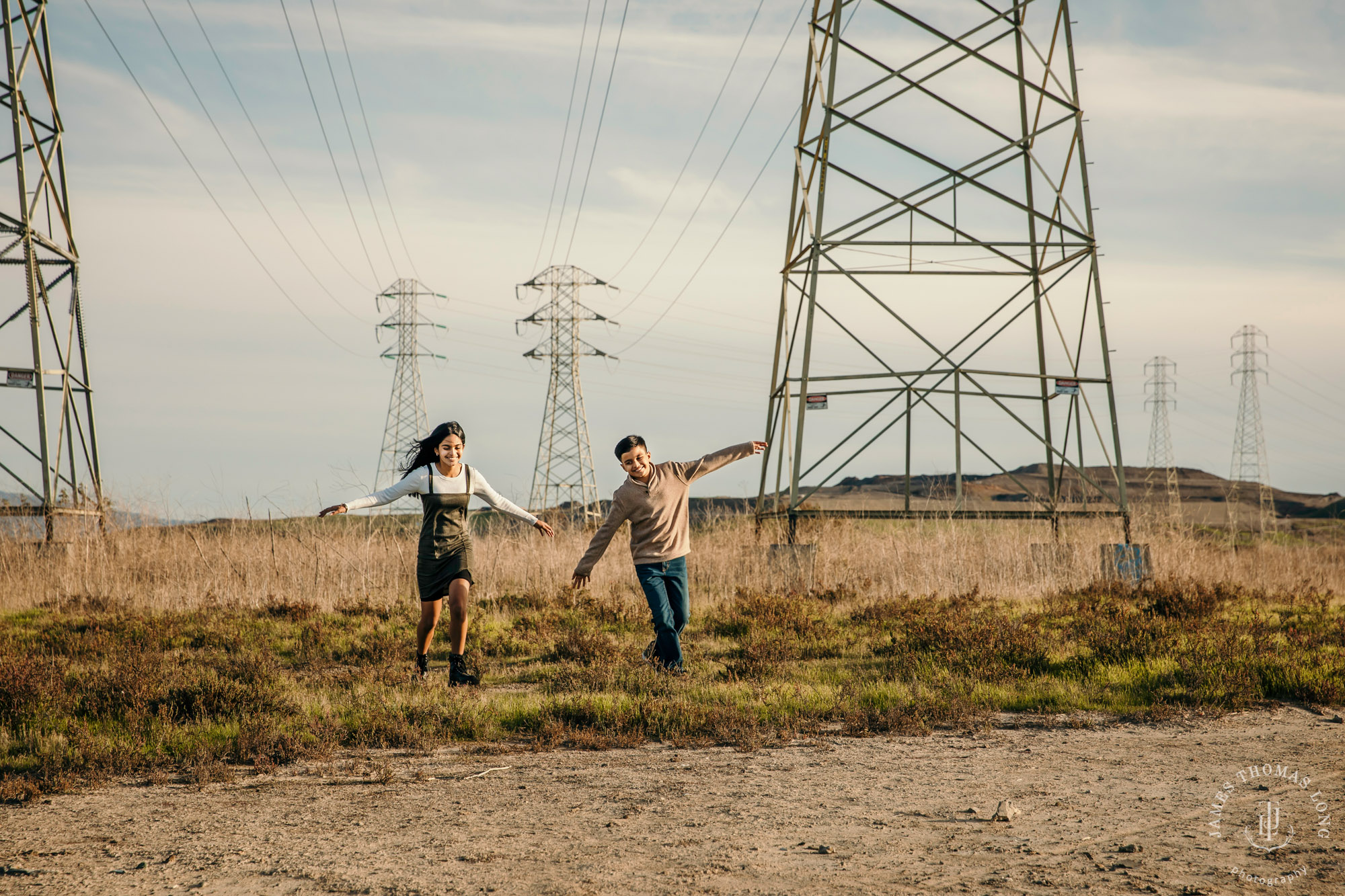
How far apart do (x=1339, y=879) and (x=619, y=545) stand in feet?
44.2

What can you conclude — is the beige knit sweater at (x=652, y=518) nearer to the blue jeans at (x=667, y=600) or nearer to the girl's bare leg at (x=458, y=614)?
the blue jeans at (x=667, y=600)

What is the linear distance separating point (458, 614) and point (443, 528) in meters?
0.74

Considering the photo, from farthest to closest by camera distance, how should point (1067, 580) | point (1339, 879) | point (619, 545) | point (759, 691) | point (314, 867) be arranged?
point (619, 545), point (1067, 580), point (759, 691), point (314, 867), point (1339, 879)

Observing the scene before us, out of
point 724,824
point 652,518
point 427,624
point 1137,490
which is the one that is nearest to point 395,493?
point 427,624

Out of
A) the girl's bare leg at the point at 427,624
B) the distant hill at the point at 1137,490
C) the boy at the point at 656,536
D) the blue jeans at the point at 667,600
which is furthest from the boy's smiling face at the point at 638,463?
the distant hill at the point at 1137,490

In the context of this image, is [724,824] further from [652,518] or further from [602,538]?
[602,538]

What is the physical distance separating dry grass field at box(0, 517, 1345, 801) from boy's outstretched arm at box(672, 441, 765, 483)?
168cm

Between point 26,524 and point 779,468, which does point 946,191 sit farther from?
point 26,524

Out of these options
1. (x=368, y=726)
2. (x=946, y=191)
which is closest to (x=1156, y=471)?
(x=946, y=191)

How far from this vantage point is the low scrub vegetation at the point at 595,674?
6.40 m

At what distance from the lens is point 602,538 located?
332 inches

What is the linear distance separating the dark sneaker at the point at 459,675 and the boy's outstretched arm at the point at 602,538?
1.12 meters

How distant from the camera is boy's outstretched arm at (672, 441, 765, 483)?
8531 millimetres

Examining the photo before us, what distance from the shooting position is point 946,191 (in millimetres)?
15758
